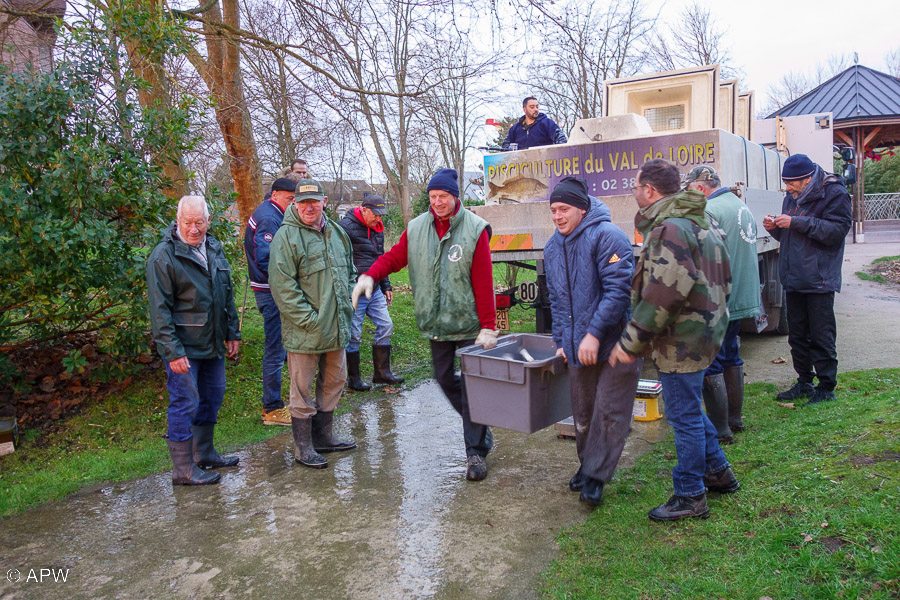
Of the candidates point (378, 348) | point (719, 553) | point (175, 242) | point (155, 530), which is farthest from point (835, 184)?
point (155, 530)

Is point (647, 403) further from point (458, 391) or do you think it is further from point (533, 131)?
→ point (533, 131)

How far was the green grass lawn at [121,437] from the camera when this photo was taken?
4.55 metres

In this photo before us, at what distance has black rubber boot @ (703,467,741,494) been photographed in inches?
142

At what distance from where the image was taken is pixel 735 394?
16.0 feet

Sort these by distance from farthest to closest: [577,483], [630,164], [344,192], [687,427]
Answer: [344,192] → [630,164] → [577,483] → [687,427]

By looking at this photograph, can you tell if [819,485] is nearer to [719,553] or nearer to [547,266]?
[719,553]

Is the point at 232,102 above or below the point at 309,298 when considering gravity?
above

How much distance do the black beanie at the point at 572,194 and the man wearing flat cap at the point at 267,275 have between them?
9.05 ft

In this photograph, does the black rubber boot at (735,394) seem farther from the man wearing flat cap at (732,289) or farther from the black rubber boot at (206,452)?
the black rubber boot at (206,452)

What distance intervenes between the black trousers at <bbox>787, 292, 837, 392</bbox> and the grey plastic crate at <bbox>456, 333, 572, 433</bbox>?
2.48 meters

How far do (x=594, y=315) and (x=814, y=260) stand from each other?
2.74 meters

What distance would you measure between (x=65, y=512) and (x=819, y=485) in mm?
4327

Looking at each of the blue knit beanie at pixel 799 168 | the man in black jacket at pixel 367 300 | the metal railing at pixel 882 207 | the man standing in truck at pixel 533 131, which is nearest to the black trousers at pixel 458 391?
the man in black jacket at pixel 367 300

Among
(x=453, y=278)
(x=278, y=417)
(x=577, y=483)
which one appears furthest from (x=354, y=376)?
(x=577, y=483)
